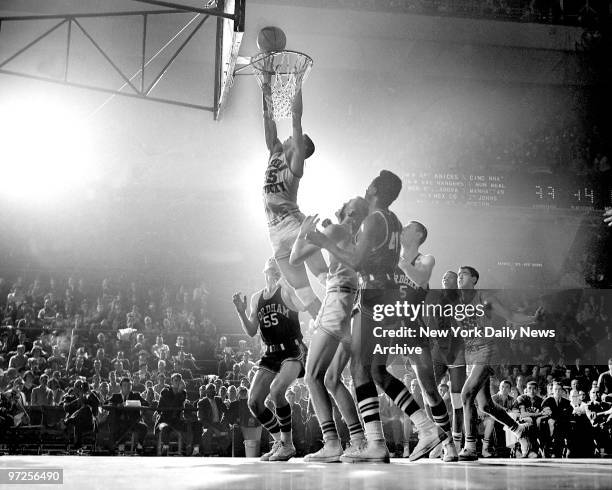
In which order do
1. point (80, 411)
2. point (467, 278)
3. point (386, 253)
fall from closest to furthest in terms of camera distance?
point (386, 253), point (467, 278), point (80, 411)

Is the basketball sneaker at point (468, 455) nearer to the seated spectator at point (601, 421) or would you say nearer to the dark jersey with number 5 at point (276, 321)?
the dark jersey with number 5 at point (276, 321)

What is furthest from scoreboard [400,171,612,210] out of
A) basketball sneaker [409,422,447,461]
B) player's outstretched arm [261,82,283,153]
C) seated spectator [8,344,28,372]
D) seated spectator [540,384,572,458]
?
basketball sneaker [409,422,447,461]

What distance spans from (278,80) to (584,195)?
998cm

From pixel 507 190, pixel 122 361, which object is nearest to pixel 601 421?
pixel 507 190

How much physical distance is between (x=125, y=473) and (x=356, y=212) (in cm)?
232

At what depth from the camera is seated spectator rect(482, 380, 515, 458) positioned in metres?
6.43

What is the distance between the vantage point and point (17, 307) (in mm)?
11891

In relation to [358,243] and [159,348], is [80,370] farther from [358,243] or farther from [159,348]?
[358,243]

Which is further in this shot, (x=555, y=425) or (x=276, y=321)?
(x=555, y=425)

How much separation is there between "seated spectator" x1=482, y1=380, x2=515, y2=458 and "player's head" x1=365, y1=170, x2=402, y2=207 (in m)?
2.65

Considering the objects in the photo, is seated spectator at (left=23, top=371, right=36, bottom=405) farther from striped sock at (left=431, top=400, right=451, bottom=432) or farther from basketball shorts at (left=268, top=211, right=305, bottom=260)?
striped sock at (left=431, top=400, right=451, bottom=432)

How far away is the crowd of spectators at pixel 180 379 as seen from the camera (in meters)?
7.73

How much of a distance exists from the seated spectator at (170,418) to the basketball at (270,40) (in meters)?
4.30

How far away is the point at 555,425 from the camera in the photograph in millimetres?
7512
